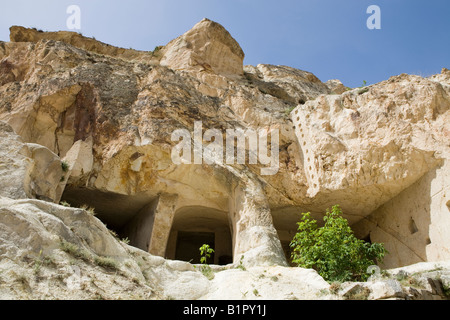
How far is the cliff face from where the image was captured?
10.4 m

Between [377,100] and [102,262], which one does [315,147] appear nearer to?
[377,100]

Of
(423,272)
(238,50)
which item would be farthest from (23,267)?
(238,50)

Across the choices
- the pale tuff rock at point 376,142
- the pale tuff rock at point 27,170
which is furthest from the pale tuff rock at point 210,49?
the pale tuff rock at point 27,170

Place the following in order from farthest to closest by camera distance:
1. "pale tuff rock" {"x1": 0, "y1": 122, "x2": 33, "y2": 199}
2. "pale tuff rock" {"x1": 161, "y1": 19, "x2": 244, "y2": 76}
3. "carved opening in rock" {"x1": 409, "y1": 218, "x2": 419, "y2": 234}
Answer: "pale tuff rock" {"x1": 161, "y1": 19, "x2": 244, "y2": 76} → "carved opening in rock" {"x1": 409, "y1": 218, "x2": 419, "y2": 234} → "pale tuff rock" {"x1": 0, "y1": 122, "x2": 33, "y2": 199}

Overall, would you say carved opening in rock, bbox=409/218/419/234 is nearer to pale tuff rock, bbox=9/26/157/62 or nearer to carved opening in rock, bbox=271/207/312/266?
carved opening in rock, bbox=271/207/312/266

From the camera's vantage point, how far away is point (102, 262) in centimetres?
589

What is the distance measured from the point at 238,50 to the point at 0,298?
18927 mm

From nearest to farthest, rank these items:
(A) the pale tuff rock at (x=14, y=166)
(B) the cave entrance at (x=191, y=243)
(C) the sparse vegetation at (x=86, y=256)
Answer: (C) the sparse vegetation at (x=86, y=256) < (A) the pale tuff rock at (x=14, y=166) < (B) the cave entrance at (x=191, y=243)

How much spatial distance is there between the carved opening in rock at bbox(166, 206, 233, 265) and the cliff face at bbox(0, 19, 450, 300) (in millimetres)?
49

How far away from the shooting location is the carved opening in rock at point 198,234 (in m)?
12.4

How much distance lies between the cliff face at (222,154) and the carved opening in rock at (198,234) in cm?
5

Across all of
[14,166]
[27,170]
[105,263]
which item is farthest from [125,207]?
[105,263]

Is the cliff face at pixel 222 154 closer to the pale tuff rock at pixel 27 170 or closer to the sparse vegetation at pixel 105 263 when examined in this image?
the pale tuff rock at pixel 27 170

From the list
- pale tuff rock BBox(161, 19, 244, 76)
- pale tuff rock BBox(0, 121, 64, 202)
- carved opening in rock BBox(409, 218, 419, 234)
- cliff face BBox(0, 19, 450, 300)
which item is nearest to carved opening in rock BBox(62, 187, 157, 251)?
cliff face BBox(0, 19, 450, 300)
